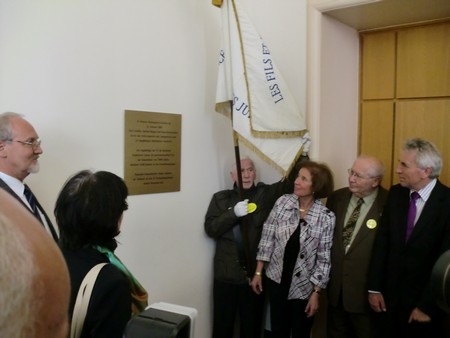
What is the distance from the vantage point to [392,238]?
2297mm

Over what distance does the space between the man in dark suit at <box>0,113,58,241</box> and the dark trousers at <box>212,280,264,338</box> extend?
1.42 meters

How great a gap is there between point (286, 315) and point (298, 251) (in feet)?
1.45

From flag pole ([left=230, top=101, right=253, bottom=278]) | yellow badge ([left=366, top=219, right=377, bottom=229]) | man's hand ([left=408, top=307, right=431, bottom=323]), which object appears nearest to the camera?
man's hand ([left=408, top=307, right=431, bottom=323])

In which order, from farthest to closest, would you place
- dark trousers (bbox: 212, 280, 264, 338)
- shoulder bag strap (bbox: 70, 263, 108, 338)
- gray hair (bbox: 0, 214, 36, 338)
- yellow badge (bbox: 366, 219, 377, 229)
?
1. dark trousers (bbox: 212, 280, 264, 338)
2. yellow badge (bbox: 366, 219, 377, 229)
3. shoulder bag strap (bbox: 70, 263, 108, 338)
4. gray hair (bbox: 0, 214, 36, 338)

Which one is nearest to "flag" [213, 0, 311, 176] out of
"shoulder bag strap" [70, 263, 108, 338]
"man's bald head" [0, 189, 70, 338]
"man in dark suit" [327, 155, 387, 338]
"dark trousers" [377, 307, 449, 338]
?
"man in dark suit" [327, 155, 387, 338]

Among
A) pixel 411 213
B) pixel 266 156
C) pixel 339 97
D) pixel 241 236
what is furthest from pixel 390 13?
pixel 241 236

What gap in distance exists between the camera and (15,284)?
1.31 feet

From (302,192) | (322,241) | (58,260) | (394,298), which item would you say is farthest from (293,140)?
(58,260)

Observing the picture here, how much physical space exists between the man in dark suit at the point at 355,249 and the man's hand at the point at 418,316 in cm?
31

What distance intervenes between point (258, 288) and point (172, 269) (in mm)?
586

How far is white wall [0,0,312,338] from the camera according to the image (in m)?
2.12

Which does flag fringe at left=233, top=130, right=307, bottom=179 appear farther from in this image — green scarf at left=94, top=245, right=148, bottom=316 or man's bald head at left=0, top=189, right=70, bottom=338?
man's bald head at left=0, top=189, right=70, bottom=338

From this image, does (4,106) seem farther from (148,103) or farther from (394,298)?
(394,298)

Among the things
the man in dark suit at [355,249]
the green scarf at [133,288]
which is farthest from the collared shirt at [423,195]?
the green scarf at [133,288]
